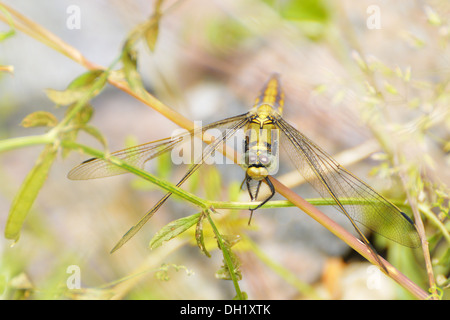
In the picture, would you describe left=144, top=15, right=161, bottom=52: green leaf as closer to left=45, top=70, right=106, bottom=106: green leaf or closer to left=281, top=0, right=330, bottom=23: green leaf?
left=45, top=70, right=106, bottom=106: green leaf

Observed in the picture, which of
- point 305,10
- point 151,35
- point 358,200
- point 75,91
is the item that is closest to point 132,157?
point 75,91

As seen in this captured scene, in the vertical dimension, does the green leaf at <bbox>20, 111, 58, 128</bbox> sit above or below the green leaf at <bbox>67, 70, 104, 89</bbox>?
→ below

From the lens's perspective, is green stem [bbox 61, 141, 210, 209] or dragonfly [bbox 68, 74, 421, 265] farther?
dragonfly [bbox 68, 74, 421, 265]

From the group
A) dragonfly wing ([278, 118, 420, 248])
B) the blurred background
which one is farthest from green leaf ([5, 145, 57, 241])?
dragonfly wing ([278, 118, 420, 248])

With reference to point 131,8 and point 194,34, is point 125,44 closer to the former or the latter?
point 194,34

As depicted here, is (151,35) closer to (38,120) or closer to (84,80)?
(84,80)

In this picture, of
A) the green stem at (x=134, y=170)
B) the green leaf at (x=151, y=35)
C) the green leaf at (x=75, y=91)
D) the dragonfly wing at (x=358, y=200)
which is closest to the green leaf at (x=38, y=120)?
the green leaf at (x=75, y=91)
